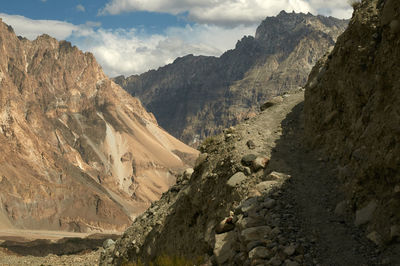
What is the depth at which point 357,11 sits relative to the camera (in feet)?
39.4

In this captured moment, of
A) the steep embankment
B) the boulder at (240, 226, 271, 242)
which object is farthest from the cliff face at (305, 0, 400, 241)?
the boulder at (240, 226, 271, 242)

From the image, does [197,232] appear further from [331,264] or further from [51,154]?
[51,154]

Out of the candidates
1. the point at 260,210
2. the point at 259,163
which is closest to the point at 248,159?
the point at 259,163

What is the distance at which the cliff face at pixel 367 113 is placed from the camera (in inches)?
344

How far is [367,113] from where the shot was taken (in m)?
10.3

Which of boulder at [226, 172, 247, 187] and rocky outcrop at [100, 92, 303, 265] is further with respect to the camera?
boulder at [226, 172, 247, 187]

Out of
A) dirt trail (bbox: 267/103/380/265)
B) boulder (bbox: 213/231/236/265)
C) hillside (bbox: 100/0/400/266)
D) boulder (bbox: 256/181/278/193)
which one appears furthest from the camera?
boulder (bbox: 256/181/278/193)

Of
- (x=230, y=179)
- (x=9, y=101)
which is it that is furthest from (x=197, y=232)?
(x=9, y=101)

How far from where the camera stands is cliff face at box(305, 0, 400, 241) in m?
8.75

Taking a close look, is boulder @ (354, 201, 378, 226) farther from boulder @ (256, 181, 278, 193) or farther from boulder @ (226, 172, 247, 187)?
boulder @ (226, 172, 247, 187)

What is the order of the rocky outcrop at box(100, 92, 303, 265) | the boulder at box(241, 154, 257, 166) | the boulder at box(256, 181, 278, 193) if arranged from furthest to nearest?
1. the boulder at box(241, 154, 257, 166)
2. the boulder at box(256, 181, 278, 193)
3. the rocky outcrop at box(100, 92, 303, 265)

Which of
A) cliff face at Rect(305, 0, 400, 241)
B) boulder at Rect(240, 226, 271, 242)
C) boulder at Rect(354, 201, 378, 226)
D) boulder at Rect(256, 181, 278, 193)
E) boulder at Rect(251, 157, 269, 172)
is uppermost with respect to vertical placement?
cliff face at Rect(305, 0, 400, 241)

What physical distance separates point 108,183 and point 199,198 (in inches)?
6483

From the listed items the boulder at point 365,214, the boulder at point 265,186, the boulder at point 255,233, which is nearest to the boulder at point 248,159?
the boulder at point 265,186
